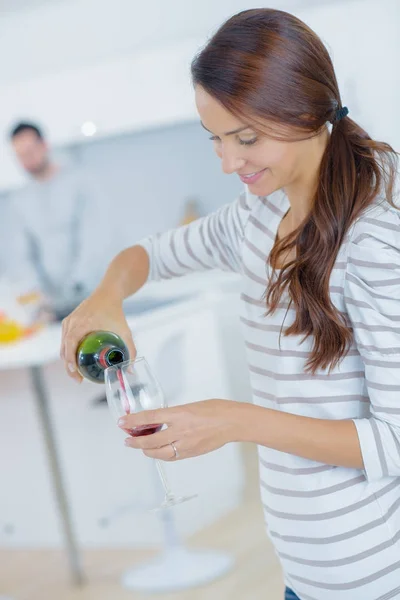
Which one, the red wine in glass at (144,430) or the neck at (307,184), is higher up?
the neck at (307,184)

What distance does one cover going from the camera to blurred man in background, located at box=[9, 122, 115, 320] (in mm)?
3400

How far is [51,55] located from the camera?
4.03m

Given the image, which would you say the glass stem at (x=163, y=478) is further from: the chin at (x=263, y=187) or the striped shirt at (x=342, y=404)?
the chin at (x=263, y=187)

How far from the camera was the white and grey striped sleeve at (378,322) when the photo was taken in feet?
3.03

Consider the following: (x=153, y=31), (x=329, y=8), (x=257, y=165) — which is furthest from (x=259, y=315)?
(x=153, y=31)

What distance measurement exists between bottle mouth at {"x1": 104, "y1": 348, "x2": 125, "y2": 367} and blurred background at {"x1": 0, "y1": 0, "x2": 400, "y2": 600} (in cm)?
108

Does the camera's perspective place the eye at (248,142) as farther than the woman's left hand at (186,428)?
Yes

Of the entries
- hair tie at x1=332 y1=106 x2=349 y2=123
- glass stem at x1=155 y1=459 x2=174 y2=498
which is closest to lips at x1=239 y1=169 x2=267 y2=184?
hair tie at x1=332 y1=106 x2=349 y2=123

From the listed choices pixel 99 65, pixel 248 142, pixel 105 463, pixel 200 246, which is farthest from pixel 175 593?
pixel 99 65

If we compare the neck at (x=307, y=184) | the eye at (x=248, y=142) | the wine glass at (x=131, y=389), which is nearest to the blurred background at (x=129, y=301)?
the neck at (x=307, y=184)

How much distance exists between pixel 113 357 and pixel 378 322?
1.10 ft

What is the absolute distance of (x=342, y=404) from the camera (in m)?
1.02

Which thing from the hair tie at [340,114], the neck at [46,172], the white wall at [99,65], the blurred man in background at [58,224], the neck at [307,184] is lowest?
the blurred man in background at [58,224]

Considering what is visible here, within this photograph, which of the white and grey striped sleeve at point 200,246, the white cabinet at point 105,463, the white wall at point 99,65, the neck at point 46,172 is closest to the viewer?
the white and grey striped sleeve at point 200,246
